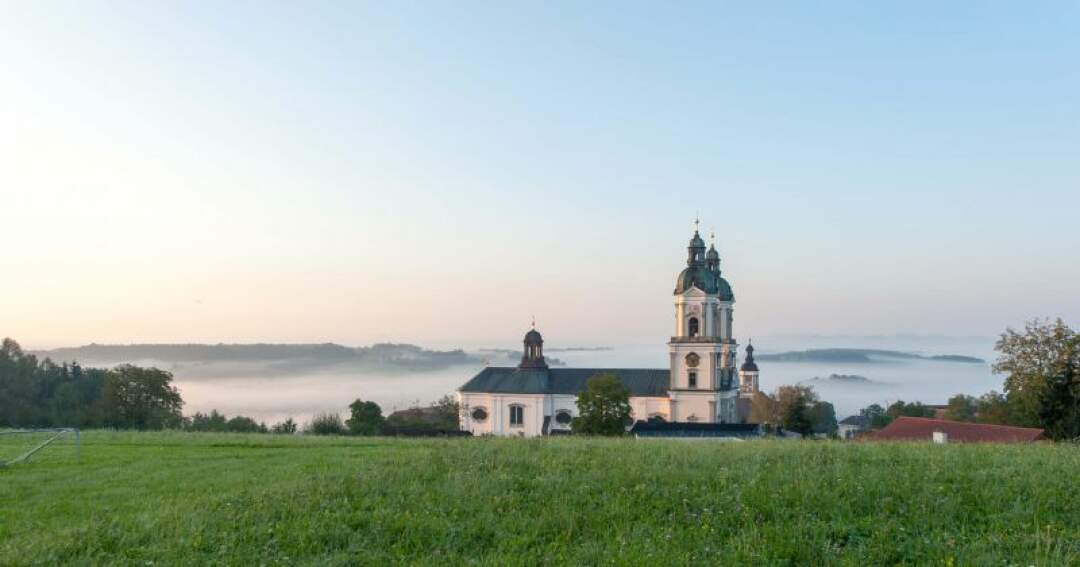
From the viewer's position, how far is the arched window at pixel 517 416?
67.8m

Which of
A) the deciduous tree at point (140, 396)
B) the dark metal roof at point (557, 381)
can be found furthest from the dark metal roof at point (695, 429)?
the deciduous tree at point (140, 396)

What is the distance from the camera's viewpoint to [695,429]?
55.8 metres

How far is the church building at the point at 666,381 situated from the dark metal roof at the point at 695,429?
195 inches

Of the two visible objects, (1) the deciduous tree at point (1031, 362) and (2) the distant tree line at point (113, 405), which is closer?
(1) the deciduous tree at point (1031, 362)

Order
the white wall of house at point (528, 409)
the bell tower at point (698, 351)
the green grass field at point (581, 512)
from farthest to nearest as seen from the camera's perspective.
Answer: the white wall of house at point (528, 409) → the bell tower at point (698, 351) → the green grass field at point (581, 512)

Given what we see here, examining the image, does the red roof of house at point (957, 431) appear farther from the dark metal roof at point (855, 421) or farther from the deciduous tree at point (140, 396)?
the dark metal roof at point (855, 421)

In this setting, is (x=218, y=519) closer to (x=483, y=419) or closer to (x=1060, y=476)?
(x=1060, y=476)

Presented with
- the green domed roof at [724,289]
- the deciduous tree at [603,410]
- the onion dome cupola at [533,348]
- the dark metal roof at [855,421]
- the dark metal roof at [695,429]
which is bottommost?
the dark metal roof at [855,421]

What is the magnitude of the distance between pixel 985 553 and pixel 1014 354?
39.4 metres

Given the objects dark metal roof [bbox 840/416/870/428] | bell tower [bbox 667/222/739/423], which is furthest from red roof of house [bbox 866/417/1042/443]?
dark metal roof [bbox 840/416/870/428]

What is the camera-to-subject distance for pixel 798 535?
26.9 feet

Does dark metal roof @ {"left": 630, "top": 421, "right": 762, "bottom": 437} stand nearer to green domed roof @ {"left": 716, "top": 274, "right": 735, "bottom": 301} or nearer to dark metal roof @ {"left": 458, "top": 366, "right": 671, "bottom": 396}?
dark metal roof @ {"left": 458, "top": 366, "right": 671, "bottom": 396}

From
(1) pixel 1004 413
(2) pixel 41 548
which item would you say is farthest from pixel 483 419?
(2) pixel 41 548

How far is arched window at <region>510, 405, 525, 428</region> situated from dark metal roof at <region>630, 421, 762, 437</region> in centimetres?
1410
